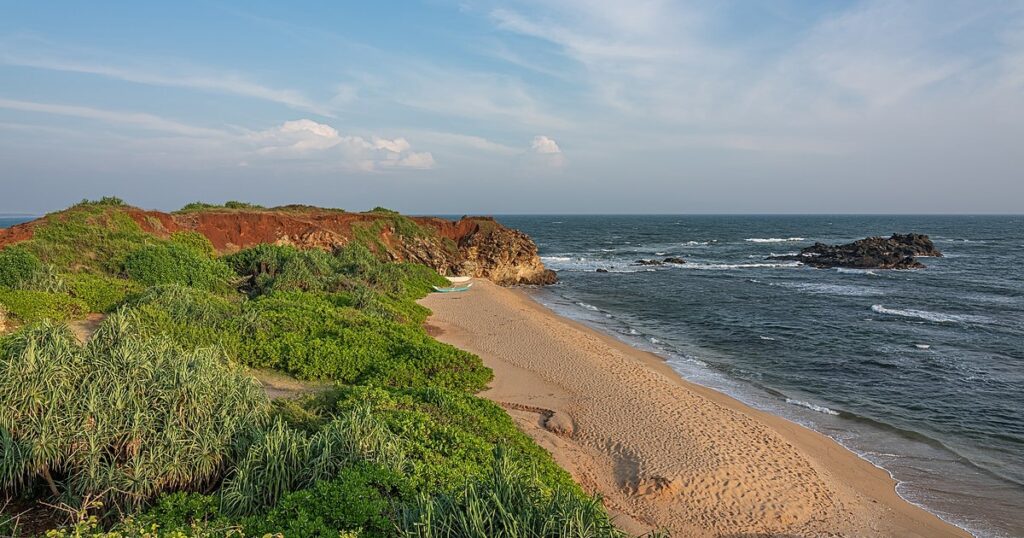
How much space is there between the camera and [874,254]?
5712 centimetres

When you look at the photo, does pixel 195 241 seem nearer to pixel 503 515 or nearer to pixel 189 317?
pixel 189 317

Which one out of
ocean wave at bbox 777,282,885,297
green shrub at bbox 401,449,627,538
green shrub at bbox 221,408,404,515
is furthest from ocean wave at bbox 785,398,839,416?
ocean wave at bbox 777,282,885,297

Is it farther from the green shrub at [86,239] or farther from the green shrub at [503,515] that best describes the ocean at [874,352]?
the green shrub at [86,239]

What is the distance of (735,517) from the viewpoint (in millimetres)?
10688

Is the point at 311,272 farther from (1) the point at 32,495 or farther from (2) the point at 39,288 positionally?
(1) the point at 32,495

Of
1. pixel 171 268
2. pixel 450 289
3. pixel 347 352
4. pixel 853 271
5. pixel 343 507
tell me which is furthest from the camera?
pixel 853 271

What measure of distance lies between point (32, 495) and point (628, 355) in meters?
18.7

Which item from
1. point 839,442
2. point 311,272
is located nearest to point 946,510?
point 839,442

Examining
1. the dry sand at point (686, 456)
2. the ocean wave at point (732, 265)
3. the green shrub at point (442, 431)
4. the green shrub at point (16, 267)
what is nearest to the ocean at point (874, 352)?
the dry sand at point (686, 456)

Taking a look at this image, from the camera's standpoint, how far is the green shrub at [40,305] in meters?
14.7

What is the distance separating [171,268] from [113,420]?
16.6m

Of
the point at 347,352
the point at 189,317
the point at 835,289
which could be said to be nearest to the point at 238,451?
the point at 347,352

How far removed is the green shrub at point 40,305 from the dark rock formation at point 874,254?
59.9m

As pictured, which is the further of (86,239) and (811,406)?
(86,239)
